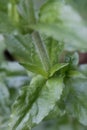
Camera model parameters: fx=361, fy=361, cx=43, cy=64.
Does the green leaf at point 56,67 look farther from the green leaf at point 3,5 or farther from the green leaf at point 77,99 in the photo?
the green leaf at point 3,5

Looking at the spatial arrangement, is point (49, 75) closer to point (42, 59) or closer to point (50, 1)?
point (42, 59)

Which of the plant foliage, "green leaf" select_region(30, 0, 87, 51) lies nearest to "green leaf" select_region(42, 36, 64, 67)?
the plant foliage

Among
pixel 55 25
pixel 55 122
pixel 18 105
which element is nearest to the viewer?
pixel 55 25

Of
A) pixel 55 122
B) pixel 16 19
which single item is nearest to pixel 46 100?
pixel 16 19

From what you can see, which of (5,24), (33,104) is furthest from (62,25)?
(33,104)

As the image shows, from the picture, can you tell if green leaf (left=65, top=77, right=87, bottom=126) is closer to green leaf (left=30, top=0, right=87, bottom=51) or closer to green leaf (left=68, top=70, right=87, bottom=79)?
green leaf (left=68, top=70, right=87, bottom=79)

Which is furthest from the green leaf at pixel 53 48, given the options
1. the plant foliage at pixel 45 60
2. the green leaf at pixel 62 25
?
the green leaf at pixel 62 25

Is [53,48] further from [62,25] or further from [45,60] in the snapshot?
[62,25]
